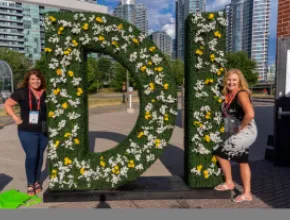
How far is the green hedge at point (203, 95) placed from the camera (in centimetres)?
350

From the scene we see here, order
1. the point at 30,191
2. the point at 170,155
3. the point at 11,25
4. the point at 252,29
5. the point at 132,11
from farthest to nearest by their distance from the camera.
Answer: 1. the point at 132,11
2. the point at 252,29
3. the point at 11,25
4. the point at 170,155
5. the point at 30,191

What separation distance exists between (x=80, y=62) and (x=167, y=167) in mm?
2770

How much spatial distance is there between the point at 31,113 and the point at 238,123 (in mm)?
2815

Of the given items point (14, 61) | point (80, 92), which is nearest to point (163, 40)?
point (14, 61)

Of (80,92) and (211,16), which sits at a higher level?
(211,16)

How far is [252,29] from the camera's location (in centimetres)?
9725

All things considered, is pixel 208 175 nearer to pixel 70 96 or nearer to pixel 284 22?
pixel 70 96

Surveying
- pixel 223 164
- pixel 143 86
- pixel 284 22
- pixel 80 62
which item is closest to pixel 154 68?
pixel 143 86

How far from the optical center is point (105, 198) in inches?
141

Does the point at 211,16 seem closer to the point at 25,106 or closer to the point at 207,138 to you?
the point at 207,138

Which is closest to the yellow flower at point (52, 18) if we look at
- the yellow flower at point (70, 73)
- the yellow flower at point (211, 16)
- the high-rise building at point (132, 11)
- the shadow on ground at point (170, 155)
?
the yellow flower at point (70, 73)

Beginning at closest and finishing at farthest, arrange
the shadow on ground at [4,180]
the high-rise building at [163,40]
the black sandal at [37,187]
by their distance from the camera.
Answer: the black sandal at [37,187] → the shadow on ground at [4,180] → the high-rise building at [163,40]

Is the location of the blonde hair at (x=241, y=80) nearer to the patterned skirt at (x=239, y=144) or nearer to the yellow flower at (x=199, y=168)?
the patterned skirt at (x=239, y=144)

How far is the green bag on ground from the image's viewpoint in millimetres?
3313
